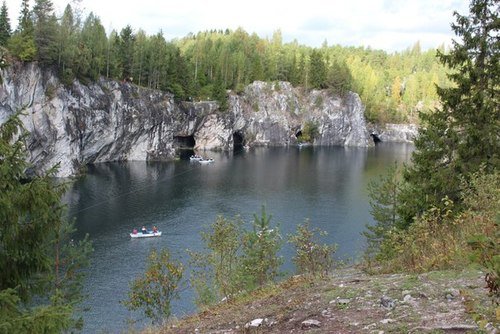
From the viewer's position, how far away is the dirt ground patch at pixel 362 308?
615 cm

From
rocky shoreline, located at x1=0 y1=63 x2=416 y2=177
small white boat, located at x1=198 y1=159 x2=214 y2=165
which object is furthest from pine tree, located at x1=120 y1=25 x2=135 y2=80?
small white boat, located at x1=198 y1=159 x2=214 y2=165

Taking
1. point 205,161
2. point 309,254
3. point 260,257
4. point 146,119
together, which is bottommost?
point 205,161

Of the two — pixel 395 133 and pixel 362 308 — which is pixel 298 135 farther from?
pixel 362 308

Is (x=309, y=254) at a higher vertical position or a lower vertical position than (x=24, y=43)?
lower

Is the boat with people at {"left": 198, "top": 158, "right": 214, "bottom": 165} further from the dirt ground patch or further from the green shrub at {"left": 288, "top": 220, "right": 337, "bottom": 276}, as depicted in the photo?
the dirt ground patch

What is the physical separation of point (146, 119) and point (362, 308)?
74.4 metres

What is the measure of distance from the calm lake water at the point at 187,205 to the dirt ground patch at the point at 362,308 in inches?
320

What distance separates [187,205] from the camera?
160ft

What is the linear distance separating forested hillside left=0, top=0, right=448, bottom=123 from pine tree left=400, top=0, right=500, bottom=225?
1454 cm

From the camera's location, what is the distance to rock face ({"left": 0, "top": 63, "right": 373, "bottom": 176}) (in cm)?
5828

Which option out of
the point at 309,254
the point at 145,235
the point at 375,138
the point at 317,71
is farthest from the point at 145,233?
the point at 375,138

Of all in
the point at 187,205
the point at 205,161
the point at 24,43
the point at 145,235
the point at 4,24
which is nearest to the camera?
the point at 145,235

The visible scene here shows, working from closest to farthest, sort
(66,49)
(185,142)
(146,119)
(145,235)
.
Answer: (145,235) → (66,49) → (146,119) → (185,142)

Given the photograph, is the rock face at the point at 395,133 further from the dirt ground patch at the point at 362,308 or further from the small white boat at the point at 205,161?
the dirt ground patch at the point at 362,308
